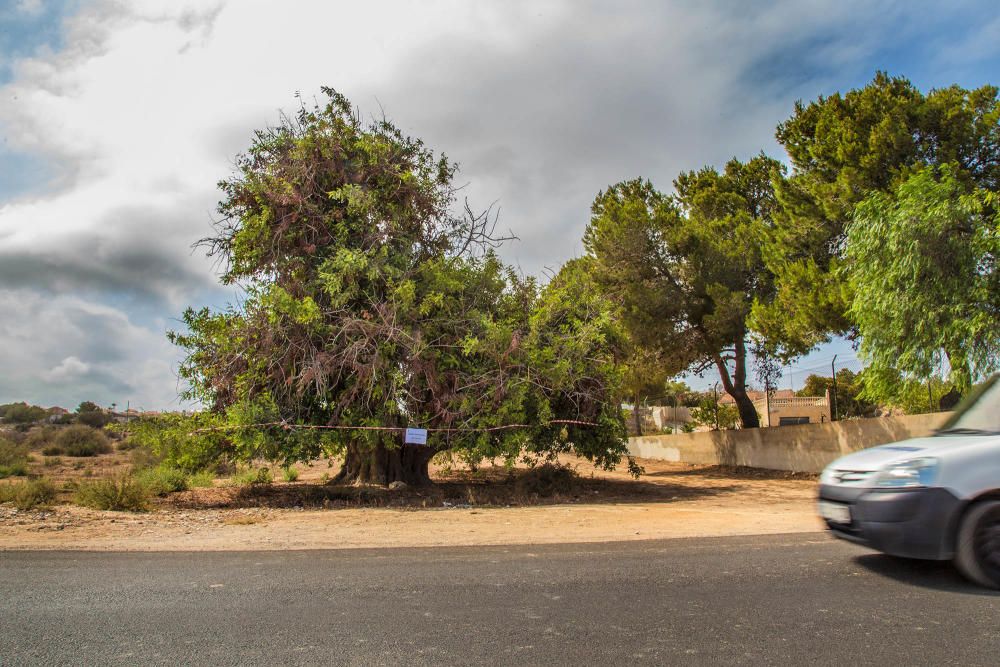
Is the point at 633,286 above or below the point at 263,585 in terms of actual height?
above

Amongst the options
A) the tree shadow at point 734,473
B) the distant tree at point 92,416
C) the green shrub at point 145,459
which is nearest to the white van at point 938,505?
the tree shadow at point 734,473

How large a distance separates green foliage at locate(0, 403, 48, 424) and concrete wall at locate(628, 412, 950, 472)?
47850 mm

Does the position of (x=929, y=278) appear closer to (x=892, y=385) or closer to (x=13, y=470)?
(x=892, y=385)

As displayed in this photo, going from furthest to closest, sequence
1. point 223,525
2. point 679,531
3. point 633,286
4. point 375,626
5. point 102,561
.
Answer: point 633,286, point 223,525, point 679,531, point 102,561, point 375,626

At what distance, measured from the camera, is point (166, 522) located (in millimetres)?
11336

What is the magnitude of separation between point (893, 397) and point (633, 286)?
32.4 feet

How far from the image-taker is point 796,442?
2366cm

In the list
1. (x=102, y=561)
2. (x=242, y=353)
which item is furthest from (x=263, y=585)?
(x=242, y=353)

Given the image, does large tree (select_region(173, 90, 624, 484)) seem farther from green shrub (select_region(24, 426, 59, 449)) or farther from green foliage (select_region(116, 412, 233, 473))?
green shrub (select_region(24, 426, 59, 449))

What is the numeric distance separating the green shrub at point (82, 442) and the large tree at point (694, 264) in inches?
1093

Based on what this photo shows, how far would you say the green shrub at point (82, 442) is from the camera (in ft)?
111

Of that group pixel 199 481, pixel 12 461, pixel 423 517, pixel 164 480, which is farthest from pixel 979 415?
pixel 12 461

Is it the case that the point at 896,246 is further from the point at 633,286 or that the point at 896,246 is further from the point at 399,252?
the point at 399,252

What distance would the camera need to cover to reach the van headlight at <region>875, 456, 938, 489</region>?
539 centimetres
